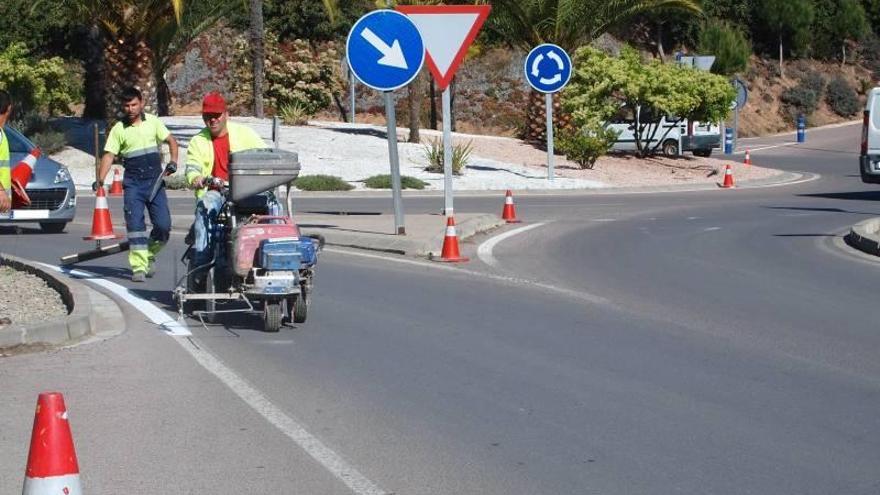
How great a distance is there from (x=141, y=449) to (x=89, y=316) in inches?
149

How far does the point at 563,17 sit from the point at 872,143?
11649 mm

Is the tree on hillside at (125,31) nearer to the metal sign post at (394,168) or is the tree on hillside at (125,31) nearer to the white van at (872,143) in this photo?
the white van at (872,143)

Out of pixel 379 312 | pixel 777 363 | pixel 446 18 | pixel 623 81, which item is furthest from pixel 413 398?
pixel 623 81

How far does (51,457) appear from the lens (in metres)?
5.27

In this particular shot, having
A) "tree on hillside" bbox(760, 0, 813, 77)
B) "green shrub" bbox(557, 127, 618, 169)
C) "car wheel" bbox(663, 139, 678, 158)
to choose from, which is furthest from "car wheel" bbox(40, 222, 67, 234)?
"tree on hillside" bbox(760, 0, 813, 77)

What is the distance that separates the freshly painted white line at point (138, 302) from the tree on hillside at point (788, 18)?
205 feet

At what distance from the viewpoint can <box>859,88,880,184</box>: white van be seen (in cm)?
2673

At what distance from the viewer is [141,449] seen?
23.7ft

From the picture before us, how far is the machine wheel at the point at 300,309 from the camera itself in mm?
11106

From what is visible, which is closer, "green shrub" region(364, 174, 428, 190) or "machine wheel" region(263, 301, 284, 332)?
"machine wheel" region(263, 301, 284, 332)

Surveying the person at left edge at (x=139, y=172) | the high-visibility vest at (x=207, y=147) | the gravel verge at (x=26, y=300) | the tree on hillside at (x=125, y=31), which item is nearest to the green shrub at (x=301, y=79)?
the tree on hillside at (x=125, y=31)

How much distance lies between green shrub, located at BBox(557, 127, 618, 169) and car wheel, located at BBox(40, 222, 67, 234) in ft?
55.2

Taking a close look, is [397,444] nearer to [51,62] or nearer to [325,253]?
[325,253]

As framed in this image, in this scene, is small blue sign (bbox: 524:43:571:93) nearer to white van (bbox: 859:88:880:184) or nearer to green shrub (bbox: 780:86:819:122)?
white van (bbox: 859:88:880:184)
